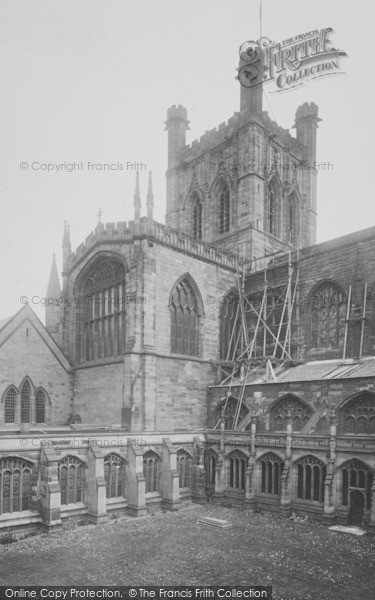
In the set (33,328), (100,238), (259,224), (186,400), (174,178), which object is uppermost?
(174,178)

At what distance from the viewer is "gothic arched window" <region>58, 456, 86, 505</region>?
846 inches

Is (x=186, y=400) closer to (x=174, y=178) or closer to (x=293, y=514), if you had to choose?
(x=293, y=514)

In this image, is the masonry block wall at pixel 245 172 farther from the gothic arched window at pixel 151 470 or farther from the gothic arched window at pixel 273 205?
the gothic arched window at pixel 151 470

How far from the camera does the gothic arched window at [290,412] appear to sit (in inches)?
982

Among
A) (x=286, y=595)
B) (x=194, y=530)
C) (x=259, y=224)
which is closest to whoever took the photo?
(x=286, y=595)

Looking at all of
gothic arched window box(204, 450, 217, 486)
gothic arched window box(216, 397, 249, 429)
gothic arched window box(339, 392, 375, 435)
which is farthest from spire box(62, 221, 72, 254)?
gothic arched window box(339, 392, 375, 435)

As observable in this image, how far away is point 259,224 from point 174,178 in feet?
34.8

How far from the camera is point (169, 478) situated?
24.6 m

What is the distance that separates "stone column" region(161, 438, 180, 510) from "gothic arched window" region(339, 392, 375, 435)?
8299mm

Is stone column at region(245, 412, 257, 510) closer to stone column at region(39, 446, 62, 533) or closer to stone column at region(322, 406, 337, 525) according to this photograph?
stone column at region(322, 406, 337, 525)

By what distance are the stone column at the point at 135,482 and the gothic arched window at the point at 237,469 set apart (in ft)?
16.2

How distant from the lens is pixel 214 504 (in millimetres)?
25406

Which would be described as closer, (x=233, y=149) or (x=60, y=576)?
(x=60, y=576)

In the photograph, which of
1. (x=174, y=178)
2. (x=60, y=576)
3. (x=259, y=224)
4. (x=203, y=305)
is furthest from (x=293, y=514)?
(x=174, y=178)
